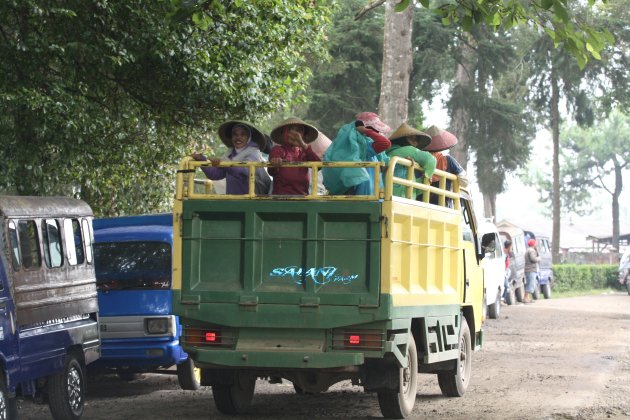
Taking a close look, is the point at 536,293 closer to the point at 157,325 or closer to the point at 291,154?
the point at 157,325

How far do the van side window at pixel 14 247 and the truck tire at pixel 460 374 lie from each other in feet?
16.2

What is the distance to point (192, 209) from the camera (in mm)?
10172

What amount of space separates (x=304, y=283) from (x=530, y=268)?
2846 centimetres

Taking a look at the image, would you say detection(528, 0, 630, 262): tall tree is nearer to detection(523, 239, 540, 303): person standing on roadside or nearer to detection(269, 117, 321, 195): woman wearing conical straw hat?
detection(523, 239, 540, 303): person standing on roadside

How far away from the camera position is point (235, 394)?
36.3 ft

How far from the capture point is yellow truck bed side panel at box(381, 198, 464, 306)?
9.73 metres

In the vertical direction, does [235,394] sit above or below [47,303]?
below

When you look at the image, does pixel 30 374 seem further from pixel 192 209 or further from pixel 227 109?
pixel 227 109

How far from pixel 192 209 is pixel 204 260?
45 centimetres

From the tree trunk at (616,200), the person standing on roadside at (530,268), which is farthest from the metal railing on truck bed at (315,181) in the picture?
the tree trunk at (616,200)

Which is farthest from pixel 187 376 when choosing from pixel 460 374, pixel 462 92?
pixel 462 92

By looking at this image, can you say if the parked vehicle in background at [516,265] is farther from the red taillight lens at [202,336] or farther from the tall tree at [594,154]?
the tall tree at [594,154]

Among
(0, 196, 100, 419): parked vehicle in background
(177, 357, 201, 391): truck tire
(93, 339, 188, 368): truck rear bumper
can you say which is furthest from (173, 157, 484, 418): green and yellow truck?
(177, 357, 201, 391): truck tire

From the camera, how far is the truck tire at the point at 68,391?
10.5m
